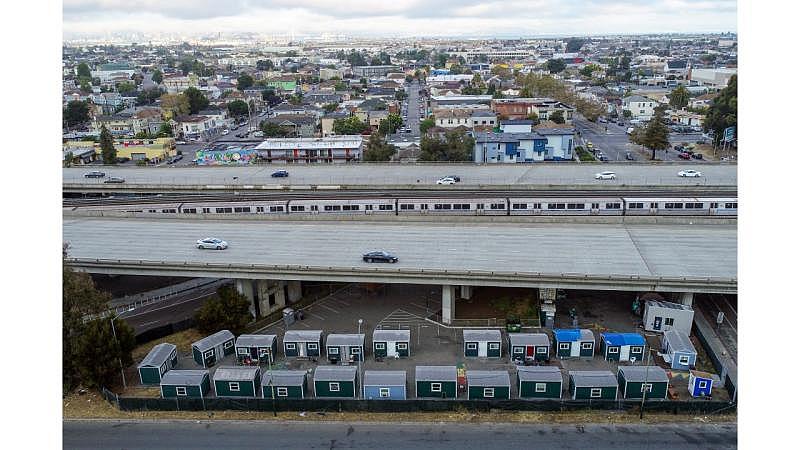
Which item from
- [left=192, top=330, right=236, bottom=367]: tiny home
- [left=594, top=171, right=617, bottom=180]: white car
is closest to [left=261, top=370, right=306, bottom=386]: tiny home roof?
[left=192, top=330, right=236, bottom=367]: tiny home

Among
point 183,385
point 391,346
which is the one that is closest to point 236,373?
point 183,385

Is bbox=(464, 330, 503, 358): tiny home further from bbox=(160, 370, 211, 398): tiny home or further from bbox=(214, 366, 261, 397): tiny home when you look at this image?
bbox=(160, 370, 211, 398): tiny home

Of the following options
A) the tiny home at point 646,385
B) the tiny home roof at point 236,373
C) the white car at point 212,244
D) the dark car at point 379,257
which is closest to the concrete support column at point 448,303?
the dark car at point 379,257

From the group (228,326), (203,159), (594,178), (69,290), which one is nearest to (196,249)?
(228,326)

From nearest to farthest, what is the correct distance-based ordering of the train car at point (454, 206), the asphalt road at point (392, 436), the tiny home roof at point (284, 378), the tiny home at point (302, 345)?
the asphalt road at point (392, 436) → the tiny home roof at point (284, 378) → the tiny home at point (302, 345) → the train car at point (454, 206)

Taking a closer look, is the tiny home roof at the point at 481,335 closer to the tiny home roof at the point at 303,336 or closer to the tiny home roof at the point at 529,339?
the tiny home roof at the point at 529,339

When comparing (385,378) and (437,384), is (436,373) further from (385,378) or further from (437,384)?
(385,378)
